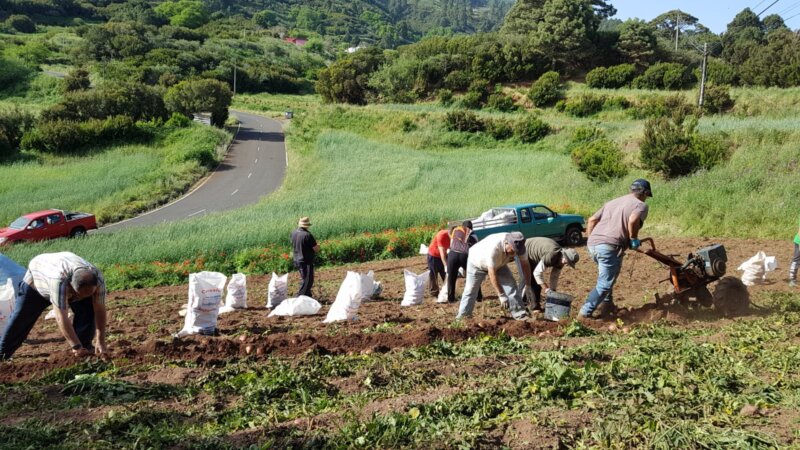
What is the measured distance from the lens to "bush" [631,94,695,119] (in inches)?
1387

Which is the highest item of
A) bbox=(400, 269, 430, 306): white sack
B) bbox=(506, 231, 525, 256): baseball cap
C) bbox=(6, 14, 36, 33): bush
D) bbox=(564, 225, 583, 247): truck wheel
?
bbox=(6, 14, 36, 33): bush

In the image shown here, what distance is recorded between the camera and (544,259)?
8234 mm

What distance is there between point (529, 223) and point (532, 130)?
70.0 feet

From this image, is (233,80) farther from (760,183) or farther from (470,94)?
(760,183)

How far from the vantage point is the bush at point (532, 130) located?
119ft

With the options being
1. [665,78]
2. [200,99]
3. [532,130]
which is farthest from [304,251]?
[665,78]

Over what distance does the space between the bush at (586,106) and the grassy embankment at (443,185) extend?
5.03 feet

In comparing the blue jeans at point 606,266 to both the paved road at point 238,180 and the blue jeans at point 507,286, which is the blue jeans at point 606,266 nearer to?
the blue jeans at point 507,286

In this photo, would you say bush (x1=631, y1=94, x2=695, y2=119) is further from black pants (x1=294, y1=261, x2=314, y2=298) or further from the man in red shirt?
black pants (x1=294, y1=261, x2=314, y2=298)

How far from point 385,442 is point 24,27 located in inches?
4281

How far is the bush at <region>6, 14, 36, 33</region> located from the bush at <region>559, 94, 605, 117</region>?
87.2 meters

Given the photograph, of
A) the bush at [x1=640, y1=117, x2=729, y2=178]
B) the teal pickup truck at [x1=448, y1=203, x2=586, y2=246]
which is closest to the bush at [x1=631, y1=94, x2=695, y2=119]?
the bush at [x1=640, y1=117, x2=729, y2=178]

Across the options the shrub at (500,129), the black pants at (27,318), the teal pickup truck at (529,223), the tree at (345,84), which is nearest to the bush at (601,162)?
the teal pickup truck at (529,223)

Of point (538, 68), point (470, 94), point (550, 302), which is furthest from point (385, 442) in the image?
point (538, 68)
